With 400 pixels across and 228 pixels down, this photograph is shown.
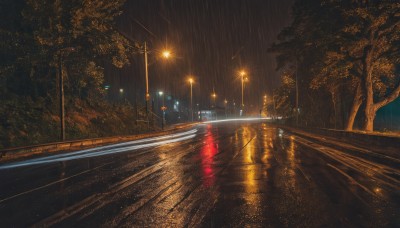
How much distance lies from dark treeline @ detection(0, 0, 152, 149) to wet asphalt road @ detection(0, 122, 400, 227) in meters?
11.5

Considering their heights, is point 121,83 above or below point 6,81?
above

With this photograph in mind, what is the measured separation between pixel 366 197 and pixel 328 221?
2.14 meters

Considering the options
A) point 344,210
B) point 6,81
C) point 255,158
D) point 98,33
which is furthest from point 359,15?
point 6,81

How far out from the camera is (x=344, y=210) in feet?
20.1

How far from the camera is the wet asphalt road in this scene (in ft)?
18.8

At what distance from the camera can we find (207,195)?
293 inches

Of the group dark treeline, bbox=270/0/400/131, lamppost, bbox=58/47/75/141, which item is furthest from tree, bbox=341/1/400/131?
lamppost, bbox=58/47/75/141

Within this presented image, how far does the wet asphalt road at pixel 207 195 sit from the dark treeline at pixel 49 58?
453 inches

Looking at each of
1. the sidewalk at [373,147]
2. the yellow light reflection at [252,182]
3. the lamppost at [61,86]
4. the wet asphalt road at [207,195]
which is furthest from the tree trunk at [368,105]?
the lamppost at [61,86]

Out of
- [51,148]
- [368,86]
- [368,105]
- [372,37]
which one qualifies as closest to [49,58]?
[51,148]

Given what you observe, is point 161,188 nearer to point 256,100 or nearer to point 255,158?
point 255,158

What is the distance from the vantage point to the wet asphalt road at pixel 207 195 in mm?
5730

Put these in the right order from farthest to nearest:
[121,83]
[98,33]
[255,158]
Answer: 1. [121,83]
2. [98,33]
3. [255,158]

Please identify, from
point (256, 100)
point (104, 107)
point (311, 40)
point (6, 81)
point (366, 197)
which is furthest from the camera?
point (256, 100)
